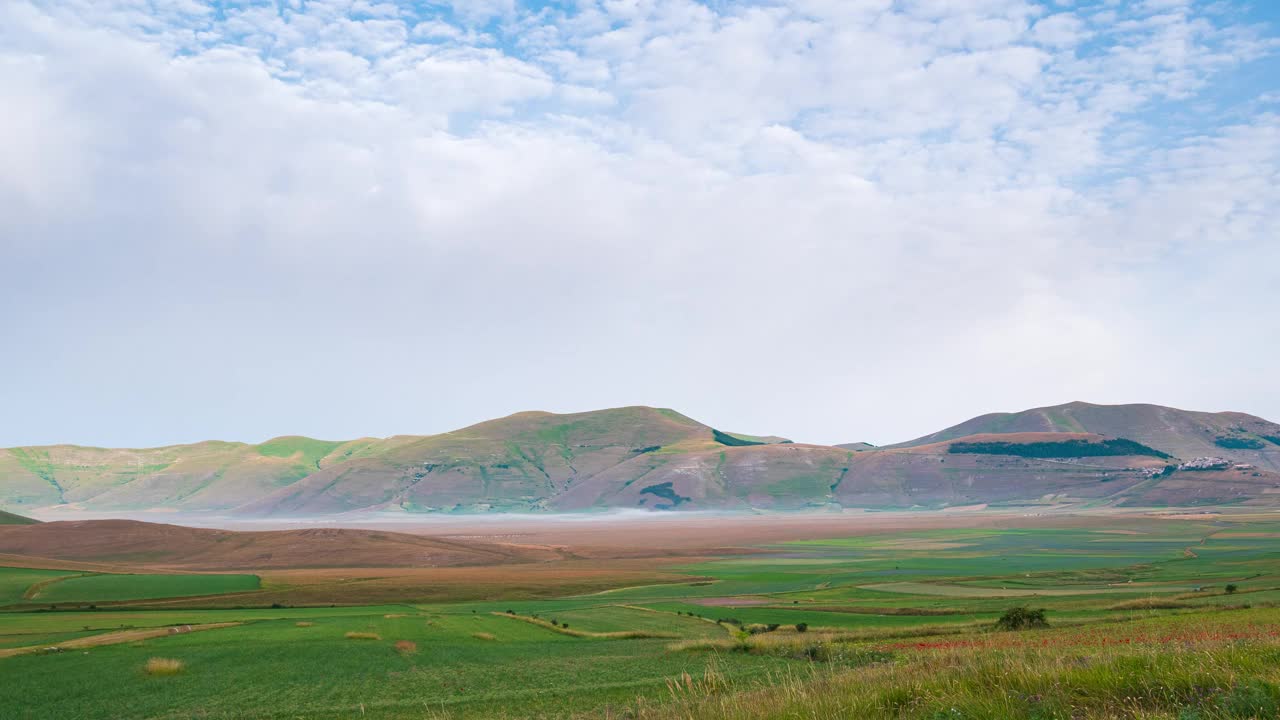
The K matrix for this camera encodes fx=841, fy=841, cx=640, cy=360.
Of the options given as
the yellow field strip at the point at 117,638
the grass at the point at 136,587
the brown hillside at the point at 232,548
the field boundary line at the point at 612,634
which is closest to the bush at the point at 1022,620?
the field boundary line at the point at 612,634

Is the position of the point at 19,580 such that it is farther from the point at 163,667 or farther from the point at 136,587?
the point at 163,667

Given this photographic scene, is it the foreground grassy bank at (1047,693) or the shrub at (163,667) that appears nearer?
the foreground grassy bank at (1047,693)

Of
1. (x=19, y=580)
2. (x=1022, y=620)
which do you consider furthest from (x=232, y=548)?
(x=1022, y=620)

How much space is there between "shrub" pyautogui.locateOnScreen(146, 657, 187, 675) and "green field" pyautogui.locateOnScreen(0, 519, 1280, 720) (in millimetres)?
308

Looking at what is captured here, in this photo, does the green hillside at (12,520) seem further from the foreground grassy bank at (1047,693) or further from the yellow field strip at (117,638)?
the foreground grassy bank at (1047,693)

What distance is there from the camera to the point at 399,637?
150ft

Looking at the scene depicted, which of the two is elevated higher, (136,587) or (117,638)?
(117,638)

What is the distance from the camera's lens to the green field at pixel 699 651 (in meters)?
11.4

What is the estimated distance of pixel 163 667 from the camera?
33.8m

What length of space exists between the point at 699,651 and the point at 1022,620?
55.1 feet

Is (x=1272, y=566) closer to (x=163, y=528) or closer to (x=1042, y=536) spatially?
(x=1042, y=536)

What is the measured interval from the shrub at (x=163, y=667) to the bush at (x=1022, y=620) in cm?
3766

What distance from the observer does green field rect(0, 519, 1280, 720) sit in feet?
37.5

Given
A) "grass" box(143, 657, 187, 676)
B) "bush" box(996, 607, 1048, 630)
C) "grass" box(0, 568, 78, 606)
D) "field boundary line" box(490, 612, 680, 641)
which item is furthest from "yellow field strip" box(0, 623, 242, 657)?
"bush" box(996, 607, 1048, 630)
